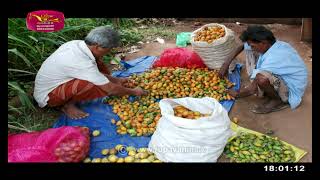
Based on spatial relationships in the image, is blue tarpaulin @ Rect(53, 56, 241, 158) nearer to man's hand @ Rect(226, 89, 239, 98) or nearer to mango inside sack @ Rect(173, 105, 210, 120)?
man's hand @ Rect(226, 89, 239, 98)

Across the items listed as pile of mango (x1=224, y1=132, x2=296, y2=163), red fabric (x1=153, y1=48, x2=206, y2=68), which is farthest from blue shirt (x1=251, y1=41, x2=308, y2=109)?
red fabric (x1=153, y1=48, x2=206, y2=68)

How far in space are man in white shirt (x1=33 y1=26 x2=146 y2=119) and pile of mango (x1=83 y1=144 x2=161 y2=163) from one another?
0.64 metres

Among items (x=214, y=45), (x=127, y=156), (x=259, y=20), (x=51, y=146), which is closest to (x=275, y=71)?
(x=214, y=45)

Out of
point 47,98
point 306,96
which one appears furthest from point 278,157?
point 47,98

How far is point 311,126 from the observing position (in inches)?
131

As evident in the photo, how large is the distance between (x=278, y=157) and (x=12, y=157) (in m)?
2.08

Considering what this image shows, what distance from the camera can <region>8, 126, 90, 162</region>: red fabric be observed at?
9.37ft

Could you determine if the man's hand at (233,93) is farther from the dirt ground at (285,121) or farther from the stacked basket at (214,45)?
the stacked basket at (214,45)

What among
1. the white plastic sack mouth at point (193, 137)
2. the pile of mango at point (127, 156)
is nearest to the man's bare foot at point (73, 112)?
the pile of mango at point (127, 156)

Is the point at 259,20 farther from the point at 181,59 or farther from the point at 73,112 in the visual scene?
the point at 73,112

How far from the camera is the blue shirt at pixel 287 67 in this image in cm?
345

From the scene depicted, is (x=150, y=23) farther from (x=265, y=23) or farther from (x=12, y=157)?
(x=12, y=157)

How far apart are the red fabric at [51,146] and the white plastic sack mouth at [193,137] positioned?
Answer: 624 millimetres

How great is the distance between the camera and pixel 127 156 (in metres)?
3.03
